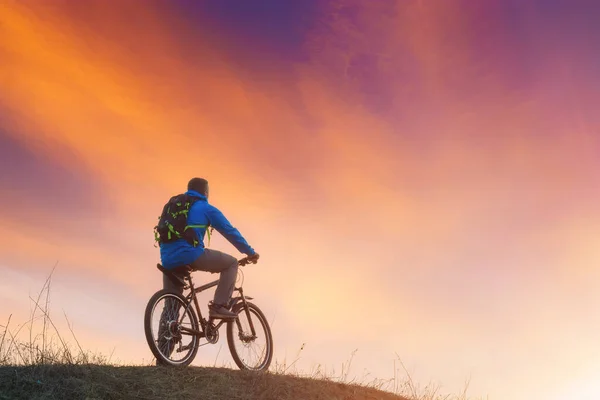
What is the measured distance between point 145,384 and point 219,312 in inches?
74.5

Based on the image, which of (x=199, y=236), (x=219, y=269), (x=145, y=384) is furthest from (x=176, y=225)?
(x=145, y=384)

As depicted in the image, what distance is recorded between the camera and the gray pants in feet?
37.1

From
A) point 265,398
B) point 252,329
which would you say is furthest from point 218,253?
point 265,398

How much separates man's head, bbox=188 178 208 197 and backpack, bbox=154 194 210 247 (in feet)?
0.83

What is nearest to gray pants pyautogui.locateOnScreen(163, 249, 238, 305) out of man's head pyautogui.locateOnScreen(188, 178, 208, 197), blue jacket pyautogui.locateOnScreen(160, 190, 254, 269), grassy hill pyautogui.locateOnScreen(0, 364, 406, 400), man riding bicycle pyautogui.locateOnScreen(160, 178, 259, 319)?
man riding bicycle pyautogui.locateOnScreen(160, 178, 259, 319)

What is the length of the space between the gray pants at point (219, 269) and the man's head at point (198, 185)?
1.05 meters

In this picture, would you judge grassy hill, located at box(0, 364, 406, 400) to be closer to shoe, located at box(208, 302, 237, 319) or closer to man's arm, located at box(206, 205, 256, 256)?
shoe, located at box(208, 302, 237, 319)

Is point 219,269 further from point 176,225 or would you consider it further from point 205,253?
point 176,225

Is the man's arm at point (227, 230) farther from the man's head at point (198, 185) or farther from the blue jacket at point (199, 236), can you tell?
the man's head at point (198, 185)

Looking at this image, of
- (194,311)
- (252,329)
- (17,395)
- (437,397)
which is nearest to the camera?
(17,395)

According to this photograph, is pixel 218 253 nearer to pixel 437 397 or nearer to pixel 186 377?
pixel 186 377

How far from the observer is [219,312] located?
1152 cm

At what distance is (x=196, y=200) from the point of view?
1137 centimetres

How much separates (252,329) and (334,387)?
1865 mm
